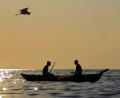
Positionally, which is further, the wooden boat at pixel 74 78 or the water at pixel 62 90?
the wooden boat at pixel 74 78

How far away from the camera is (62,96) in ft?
73.9

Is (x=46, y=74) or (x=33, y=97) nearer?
(x=33, y=97)

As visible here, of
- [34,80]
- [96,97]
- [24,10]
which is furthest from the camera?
[34,80]

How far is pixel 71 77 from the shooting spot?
35875 millimetres

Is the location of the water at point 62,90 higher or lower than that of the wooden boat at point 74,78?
lower

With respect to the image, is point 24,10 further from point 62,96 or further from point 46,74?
point 62,96

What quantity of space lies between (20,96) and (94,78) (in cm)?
1516

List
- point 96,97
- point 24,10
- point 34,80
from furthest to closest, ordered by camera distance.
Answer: point 34,80, point 24,10, point 96,97

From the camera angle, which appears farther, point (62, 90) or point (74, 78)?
point (74, 78)

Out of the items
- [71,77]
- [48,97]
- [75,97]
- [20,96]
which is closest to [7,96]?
[20,96]

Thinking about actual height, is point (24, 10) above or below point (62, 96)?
above

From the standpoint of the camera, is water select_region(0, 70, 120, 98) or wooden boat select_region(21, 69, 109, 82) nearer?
water select_region(0, 70, 120, 98)

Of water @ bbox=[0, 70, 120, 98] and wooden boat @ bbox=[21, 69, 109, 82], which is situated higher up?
wooden boat @ bbox=[21, 69, 109, 82]

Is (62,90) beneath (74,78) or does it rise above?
beneath
